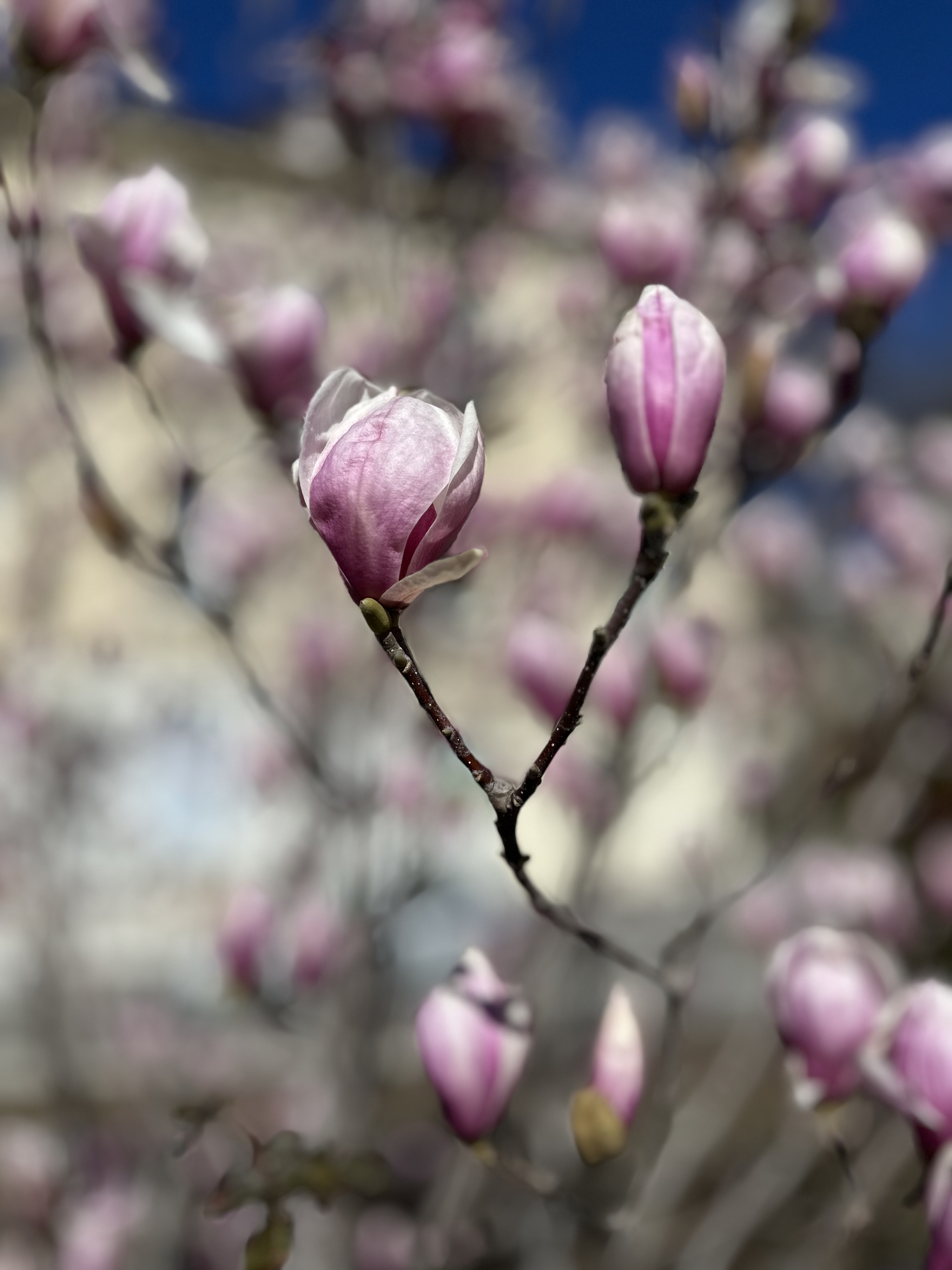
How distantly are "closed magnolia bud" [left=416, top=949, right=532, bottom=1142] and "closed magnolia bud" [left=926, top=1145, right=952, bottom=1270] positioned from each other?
262mm

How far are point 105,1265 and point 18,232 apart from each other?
1.20m

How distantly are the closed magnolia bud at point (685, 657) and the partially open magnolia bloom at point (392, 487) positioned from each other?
24.0 inches

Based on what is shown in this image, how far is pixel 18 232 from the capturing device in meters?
0.88

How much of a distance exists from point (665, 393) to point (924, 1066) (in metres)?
0.45

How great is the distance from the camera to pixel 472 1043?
71cm

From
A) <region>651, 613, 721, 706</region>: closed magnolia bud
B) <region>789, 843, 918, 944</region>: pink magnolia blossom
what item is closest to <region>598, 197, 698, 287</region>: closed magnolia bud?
<region>651, 613, 721, 706</region>: closed magnolia bud

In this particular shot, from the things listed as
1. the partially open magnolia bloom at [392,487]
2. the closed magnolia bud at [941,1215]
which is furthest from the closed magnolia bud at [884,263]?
the closed magnolia bud at [941,1215]

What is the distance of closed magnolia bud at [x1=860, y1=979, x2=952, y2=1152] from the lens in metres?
0.67

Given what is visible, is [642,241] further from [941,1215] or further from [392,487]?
[941,1215]

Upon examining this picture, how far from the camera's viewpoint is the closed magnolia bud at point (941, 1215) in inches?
25.1

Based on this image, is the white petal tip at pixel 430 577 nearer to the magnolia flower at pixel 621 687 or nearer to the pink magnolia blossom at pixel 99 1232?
the magnolia flower at pixel 621 687

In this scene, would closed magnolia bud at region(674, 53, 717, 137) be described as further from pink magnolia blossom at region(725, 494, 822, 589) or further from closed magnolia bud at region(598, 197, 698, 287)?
pink magnolia blossom at region(725, 494, 822, 589)

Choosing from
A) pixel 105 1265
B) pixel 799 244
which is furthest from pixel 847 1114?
pixel 799 244

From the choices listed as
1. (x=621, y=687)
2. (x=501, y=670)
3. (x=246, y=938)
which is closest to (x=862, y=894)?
(x=501, y=670)
